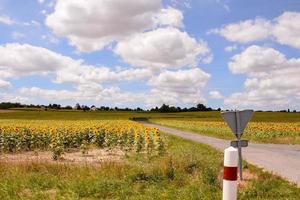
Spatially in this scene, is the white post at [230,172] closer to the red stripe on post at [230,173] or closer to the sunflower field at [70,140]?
the red stripe on post at [230,173]

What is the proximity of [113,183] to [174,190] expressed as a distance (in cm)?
134

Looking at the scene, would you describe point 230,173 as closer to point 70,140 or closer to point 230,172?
point 230,172

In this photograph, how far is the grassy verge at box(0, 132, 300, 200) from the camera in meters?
9.78

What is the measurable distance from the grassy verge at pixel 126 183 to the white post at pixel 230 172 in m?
3.31

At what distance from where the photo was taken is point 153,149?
20984 millimetres

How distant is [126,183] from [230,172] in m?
5.14

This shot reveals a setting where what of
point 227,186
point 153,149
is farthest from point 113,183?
point 153,149

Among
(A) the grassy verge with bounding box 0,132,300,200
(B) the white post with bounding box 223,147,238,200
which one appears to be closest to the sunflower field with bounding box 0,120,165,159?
(A) the grassy verge with bounding box 0,132,300,200

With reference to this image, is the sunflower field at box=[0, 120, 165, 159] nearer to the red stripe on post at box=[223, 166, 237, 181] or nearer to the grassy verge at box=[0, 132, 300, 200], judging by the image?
the grassy verge at box=[0, 132, 300, 200]

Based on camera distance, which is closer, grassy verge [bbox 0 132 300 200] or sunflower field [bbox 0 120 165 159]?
grassy verge [bbox 0 132 300 200]

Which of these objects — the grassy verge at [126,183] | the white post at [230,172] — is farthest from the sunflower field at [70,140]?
the white post at [230,172]

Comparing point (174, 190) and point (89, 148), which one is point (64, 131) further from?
point (174, 190)

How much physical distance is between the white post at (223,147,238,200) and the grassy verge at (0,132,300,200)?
3.31m

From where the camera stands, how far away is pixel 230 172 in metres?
6.05
